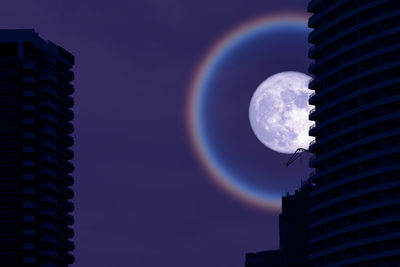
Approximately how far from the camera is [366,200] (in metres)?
175

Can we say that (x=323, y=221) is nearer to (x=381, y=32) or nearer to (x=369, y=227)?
(x=369, y=227)

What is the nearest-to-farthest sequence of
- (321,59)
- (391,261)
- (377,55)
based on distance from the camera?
(391,261) → (377,55) → (321,59)

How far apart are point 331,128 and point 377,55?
19.0 meters

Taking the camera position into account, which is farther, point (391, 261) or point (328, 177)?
point (328, 177)

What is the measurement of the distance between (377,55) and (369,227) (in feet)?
108

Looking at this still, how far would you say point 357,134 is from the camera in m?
180

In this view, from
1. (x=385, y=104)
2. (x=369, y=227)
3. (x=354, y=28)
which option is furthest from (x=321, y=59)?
(x=369, y=227)

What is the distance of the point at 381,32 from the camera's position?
177750 mm

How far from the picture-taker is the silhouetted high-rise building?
17012 cm

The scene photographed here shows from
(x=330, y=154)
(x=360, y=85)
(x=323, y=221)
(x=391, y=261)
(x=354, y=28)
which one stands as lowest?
(x=391, y=261)

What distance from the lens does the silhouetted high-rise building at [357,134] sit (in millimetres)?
170125

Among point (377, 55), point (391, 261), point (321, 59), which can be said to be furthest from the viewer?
point (321, 59)

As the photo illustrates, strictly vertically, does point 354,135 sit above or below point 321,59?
below

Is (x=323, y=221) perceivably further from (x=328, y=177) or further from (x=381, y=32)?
(x=381, y=32)
